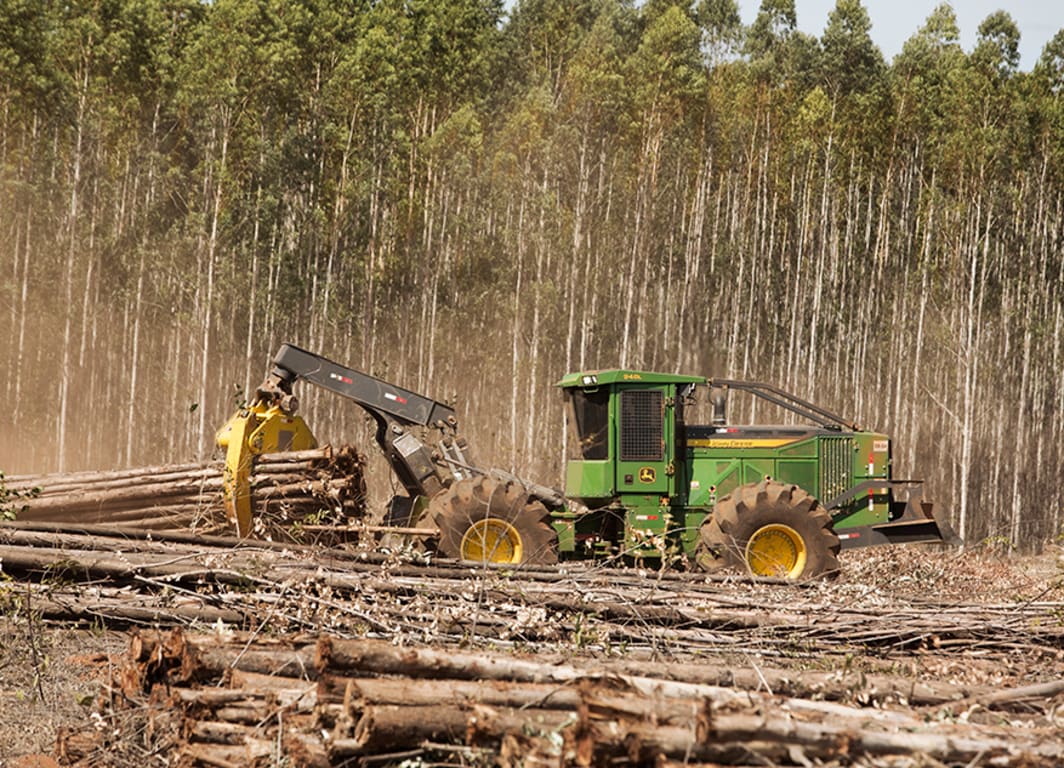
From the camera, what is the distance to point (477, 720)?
550cm

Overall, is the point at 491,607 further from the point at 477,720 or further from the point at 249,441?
the point at 249,441

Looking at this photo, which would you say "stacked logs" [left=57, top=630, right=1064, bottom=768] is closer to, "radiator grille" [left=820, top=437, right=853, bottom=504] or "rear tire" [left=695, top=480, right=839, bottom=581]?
"rear tire" [left=695, top=480, right=839, bottom=581]

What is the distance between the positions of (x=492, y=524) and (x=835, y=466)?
4064 millimetres

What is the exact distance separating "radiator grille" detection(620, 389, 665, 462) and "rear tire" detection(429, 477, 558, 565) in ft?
4.57

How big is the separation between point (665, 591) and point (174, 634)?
438 centimetres

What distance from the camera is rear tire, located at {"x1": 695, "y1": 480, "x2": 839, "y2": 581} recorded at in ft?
43.5

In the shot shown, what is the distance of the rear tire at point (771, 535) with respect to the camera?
13266mm

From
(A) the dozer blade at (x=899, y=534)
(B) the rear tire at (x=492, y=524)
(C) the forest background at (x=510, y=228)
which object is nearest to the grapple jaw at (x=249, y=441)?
(B) the rear tire at (x=492, y=524)

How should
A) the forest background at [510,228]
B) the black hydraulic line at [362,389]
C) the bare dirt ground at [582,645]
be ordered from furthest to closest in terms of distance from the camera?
the forest background at [510,228] → the black hydraulic line at [362,389] → the bare dirt ground at [582,645]

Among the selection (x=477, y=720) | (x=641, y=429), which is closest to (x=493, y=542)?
(x=641, y=429)

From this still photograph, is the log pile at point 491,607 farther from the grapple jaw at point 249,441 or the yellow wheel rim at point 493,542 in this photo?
the yellow wheel rim at point 493,542

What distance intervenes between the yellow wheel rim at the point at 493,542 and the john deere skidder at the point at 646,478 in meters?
0.02

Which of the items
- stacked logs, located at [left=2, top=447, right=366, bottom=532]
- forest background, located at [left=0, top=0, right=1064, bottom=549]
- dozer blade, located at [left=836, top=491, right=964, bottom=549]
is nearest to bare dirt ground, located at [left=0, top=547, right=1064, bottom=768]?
stacked logs, located at [left=2, top=447, right=366, bottom=532]

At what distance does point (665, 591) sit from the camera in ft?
33.3
